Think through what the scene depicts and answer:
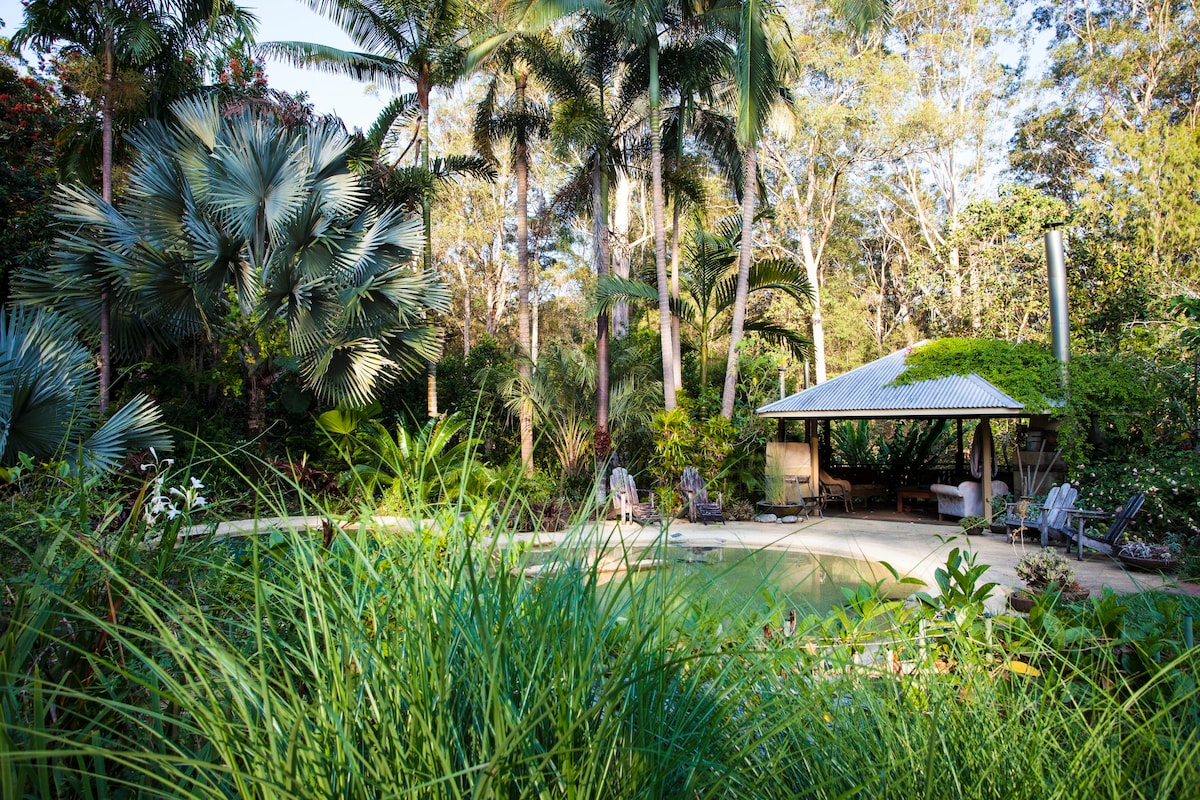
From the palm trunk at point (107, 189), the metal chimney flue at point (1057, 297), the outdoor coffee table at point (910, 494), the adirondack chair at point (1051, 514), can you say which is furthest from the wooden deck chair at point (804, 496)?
the palm trunk at point (107, 189)

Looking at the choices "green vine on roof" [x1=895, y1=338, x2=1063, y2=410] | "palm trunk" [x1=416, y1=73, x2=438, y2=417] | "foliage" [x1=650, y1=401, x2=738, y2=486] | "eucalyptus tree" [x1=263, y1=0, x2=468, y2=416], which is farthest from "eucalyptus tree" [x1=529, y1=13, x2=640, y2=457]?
"green vine on roof" [x1=895, y1=338, x2=1063, y2=410]

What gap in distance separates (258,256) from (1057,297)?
12001 mm

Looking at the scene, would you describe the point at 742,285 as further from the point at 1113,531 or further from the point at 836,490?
the point at 1113,531

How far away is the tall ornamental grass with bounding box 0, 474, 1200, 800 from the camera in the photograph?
101 centimetres

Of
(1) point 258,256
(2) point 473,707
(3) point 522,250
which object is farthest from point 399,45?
(2) point 473,707

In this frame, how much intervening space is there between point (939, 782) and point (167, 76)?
14323 mm

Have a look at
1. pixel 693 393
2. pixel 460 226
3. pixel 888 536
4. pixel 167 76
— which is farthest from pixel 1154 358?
pixel 460 226

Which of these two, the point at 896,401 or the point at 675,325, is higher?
the point at 675,325

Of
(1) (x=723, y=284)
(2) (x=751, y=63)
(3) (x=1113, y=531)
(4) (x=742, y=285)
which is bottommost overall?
(3) (x=1113, y=531)

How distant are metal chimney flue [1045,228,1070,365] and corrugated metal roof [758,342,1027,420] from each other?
46.7 inches

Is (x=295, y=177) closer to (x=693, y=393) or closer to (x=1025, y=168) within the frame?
(x=693, y=393)

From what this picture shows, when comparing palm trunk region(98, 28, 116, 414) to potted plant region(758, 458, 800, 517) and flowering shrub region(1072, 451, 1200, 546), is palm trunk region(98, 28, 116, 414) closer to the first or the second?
potted plant region(758, 458, 800, 517)

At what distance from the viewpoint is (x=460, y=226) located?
2794 centimetres

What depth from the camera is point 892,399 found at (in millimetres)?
11867
